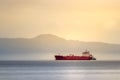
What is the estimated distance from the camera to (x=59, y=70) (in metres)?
1.96

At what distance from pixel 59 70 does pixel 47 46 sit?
0.59 ft

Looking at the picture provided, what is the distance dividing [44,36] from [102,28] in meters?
0.41

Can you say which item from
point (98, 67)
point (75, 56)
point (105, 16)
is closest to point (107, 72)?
point (98, 67)

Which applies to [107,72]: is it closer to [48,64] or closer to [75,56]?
[75,56]

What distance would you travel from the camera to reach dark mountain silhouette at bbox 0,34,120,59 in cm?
194

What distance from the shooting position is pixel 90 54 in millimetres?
1983

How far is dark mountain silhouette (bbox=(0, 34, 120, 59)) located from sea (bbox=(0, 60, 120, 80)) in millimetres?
62

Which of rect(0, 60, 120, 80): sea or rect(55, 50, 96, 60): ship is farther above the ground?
rect(55, 50, 96, 60): ship

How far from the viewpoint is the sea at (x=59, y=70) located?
192cm

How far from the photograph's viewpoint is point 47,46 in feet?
6.48

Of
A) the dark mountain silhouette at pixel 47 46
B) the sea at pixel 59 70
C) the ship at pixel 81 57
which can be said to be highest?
the dark mountain silhouette at pixel 47 46

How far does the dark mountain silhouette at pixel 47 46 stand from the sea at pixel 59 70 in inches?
2.5

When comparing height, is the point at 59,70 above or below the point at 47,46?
below

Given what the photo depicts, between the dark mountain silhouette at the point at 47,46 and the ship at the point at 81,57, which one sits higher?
the dark mountain silhouette at the point at 47,46
